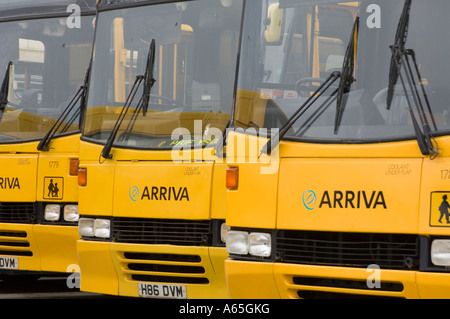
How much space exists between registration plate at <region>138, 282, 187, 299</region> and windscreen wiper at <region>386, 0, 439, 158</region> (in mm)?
2701

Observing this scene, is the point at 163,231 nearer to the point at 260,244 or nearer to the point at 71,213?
the point at 260,244

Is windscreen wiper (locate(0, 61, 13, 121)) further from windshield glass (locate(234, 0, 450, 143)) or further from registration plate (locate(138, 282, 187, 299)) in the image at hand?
windshield glass (locate(234, 0, 450, 143))

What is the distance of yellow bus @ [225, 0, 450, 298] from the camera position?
18.1ft

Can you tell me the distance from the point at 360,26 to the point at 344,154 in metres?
0.85

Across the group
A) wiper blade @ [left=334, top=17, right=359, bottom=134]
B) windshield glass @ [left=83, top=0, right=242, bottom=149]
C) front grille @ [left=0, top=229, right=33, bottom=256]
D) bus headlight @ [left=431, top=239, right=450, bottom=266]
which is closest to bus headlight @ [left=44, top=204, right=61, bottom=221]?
front grille @ [left=0, top=229, right=33, bottom=256]

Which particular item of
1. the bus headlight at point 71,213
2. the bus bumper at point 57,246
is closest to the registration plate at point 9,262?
the bus bumper at point 57,246

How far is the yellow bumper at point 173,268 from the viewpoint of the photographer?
24.2 feet

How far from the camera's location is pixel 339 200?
18.9ft

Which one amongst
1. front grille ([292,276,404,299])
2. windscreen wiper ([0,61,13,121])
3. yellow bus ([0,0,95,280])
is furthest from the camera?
windscreen wiper ([0,61,13,121])

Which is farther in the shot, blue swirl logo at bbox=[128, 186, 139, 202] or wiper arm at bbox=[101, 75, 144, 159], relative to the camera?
wiper arm at bbox=[101, 75, 144, 159]

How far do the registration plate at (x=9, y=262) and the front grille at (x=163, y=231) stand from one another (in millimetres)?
2278

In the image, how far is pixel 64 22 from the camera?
9500mm

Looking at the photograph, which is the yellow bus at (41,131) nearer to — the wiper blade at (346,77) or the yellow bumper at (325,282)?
the yellow bumper at (325,282)
